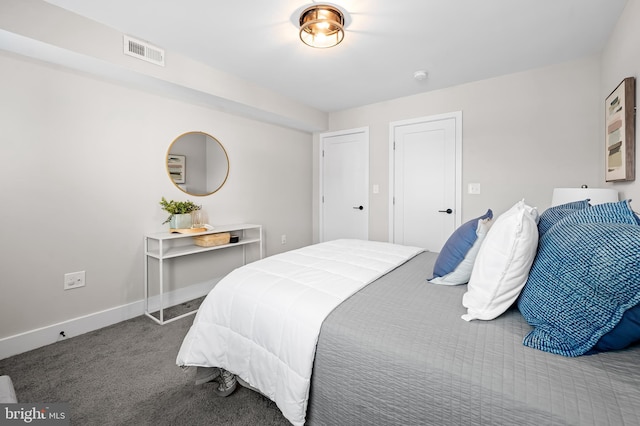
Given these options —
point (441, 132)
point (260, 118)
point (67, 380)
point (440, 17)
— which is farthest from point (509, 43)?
point (67, 380)

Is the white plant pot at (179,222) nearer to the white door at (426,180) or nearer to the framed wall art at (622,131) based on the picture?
the white door at (426,180)

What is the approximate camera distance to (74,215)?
2.23 metres

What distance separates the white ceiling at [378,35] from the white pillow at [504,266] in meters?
1.65

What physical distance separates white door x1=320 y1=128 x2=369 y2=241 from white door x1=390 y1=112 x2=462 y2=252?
1.44 ft

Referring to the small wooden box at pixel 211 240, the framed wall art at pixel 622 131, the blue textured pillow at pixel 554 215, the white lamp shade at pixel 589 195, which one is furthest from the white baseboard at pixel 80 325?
the framed wall art at pixel 622 131

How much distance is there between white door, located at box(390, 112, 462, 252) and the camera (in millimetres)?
3268

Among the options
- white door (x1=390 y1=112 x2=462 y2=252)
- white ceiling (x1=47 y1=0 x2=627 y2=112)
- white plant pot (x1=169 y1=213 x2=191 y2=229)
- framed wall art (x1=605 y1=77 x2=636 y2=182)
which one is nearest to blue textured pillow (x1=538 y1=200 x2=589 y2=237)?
framed wall art (x1=605 y1=77 x2=636 y2=182)

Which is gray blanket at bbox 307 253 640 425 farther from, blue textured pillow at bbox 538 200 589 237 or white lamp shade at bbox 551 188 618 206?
white lamp shade at bbox 551 188 618 206

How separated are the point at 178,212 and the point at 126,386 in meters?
1.51

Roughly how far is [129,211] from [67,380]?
1.36 m

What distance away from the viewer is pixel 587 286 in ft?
2.56

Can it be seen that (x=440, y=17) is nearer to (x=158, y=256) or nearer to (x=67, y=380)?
(x=158, y=256)

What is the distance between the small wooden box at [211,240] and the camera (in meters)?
2.79

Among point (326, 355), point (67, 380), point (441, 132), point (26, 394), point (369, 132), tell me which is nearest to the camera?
point (326, 355)
